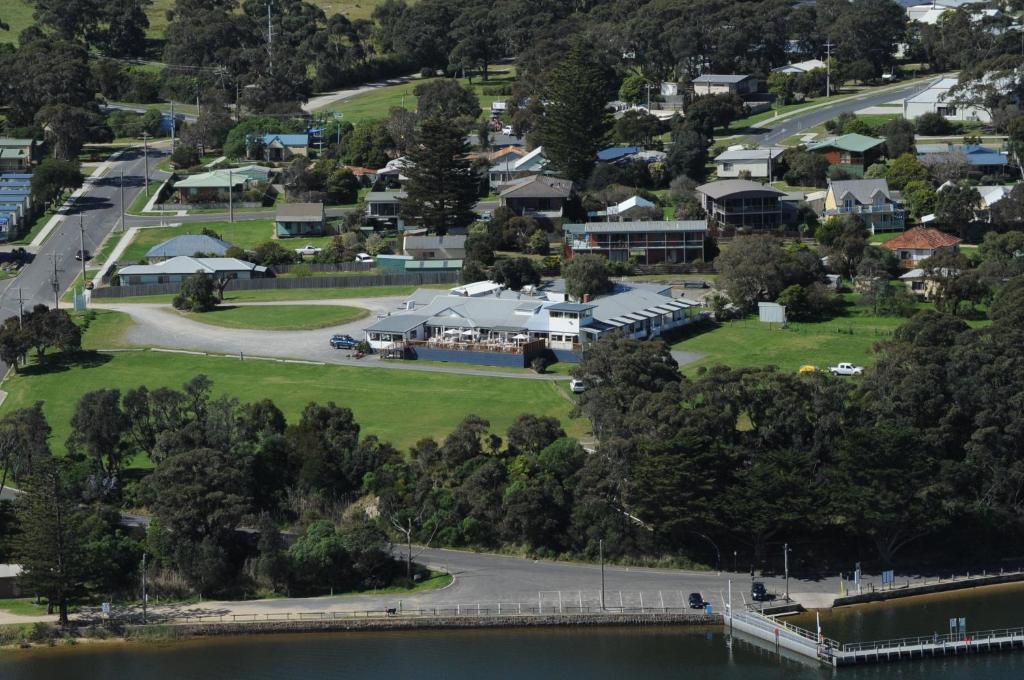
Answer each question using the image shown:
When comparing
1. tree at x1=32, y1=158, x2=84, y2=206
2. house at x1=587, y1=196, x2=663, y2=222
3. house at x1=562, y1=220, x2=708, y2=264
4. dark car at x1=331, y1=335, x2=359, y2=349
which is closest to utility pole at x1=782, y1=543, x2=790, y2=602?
dark car at x1=331, y1=335, x2=359, y2=349

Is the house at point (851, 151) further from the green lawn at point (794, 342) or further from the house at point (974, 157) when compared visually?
the green lawn at point (794, 342)

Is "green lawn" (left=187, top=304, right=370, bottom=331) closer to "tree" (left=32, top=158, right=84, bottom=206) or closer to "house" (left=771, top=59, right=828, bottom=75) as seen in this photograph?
"tree" (left=32, top=158, right=84, bottom=206)

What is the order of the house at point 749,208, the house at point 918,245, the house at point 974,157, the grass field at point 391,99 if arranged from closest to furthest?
the house at point 918,245
the house at point 749,208
the house at point 974,157
the grass field at point 391,99

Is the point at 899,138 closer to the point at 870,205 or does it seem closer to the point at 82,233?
the point at 870,205

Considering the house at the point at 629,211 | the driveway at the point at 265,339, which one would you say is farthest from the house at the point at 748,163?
the driveway at the point at 265,339

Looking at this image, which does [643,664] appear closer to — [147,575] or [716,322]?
[147,575]
